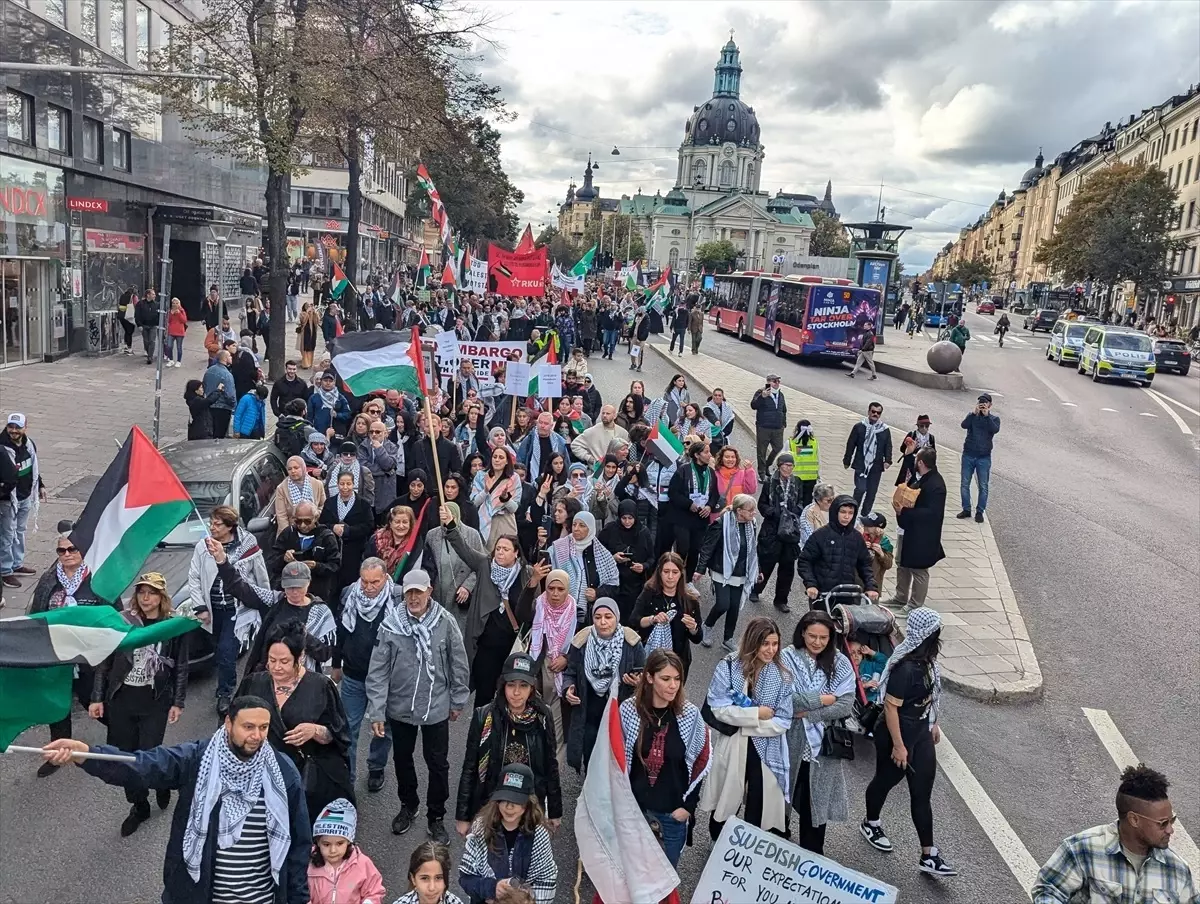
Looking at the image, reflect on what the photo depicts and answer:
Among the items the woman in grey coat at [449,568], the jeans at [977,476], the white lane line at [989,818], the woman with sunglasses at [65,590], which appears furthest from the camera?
the jeans at [977,476]

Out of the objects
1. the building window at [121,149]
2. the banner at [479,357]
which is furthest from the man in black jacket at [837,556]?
the building window at [121,149]

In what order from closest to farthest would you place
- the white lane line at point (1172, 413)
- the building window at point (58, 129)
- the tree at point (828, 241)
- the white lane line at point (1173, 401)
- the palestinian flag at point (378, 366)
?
the palestinian flag at point (378, 366) → the building window at point (58, 129) → the white lane line at point (1172, 413) → the white lane line at point (1173, 401) → the tree at point (828, 241)

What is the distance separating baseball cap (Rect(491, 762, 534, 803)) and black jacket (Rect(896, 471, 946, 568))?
5950 millimetres

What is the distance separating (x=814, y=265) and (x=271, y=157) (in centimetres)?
3255

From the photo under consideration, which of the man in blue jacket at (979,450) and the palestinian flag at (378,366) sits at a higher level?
the palestinian flag at (378,366)

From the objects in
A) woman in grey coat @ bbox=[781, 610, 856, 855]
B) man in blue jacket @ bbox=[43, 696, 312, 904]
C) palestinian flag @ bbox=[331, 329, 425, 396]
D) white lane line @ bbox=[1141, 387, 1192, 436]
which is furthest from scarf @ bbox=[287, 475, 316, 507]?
white lane line @ bbox=[1141, 387, 1192, 436]

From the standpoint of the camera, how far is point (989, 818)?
20.6 ft

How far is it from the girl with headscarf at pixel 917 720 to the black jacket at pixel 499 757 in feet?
6.41

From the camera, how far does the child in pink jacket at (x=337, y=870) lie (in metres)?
4.21

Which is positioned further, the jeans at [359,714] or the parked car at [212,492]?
the parked car at [212,492]

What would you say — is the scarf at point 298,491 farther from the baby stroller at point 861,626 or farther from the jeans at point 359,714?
the baby stroller at point 861,626

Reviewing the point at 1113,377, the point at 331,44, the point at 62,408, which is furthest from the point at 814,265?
the point at 62,408

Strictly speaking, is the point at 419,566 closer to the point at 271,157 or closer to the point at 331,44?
the point at 271,157

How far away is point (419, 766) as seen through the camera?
6.58 m
